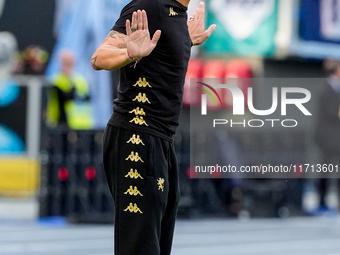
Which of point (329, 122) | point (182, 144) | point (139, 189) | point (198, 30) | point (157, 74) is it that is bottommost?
point (139, 189)

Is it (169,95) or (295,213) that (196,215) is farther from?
(169,95)

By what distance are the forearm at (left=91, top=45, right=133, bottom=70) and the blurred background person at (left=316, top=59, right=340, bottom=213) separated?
6.70 m

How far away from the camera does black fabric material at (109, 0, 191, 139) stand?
113 inches

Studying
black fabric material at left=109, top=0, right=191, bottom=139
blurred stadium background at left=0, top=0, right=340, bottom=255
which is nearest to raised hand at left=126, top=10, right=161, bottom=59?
black fabric material at left=109, top=0, right=191, bottom=139

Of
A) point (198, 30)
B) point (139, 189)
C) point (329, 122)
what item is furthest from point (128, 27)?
point (329, 122)

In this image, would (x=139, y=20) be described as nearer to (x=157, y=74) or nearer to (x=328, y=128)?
(x=157, y=74)

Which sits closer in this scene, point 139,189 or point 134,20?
point 134,20

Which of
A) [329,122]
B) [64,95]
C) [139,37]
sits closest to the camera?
[139,37]

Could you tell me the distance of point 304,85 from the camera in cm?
1407

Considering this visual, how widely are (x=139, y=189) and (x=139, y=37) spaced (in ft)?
2.31

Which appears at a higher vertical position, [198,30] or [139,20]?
[198,30]

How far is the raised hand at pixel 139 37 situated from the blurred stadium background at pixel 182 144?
3.72 meters

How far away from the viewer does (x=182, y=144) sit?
884 cm

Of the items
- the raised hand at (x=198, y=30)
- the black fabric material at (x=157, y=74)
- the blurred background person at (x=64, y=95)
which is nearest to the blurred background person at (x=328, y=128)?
the blurred background person at (x=64, y=95)
